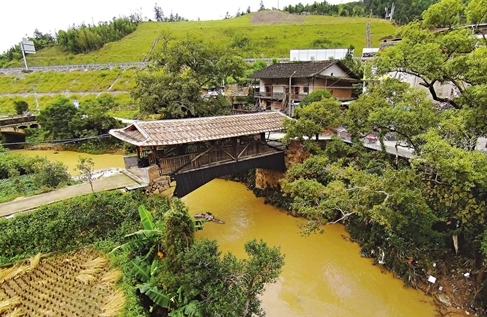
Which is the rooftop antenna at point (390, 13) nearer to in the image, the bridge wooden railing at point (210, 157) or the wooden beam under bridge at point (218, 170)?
the wooden beam under bridge at point (218, 170)

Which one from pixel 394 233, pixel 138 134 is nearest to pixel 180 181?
pixel 138 134

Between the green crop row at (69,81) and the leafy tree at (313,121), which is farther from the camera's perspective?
the green crop row at (69,81)

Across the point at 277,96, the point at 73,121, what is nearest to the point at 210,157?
the point at 277,96

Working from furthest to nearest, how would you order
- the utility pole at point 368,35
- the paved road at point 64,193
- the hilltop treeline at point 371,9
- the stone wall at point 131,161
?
the hilltop treeline at point 371,9 < the utility pole at point 368,35 < the stone wall at point 131,161 < the paved road at point 64,193

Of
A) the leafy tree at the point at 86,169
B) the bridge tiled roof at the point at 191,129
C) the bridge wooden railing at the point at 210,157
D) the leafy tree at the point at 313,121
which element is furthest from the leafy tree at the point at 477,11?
the leafy tree at the point at 86,169

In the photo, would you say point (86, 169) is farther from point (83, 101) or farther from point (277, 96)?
point (83, 101)

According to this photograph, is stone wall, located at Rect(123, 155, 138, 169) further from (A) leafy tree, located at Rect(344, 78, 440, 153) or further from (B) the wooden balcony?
(B) the wooden balcony
